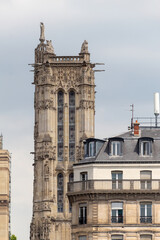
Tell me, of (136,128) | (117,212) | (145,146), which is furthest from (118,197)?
(136,128)

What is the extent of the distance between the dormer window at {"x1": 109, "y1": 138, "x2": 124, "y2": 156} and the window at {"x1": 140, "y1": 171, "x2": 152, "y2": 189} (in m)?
3.10

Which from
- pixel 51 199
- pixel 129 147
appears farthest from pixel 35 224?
pixel 129 147

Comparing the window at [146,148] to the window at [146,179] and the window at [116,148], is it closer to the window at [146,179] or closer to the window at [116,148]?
the window at [116,148]

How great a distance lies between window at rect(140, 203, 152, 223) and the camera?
347 ft

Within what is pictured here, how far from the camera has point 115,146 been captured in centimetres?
10938

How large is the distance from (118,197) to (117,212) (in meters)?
1.27

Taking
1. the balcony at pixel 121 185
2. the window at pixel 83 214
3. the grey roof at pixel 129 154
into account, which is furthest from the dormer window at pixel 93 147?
the window at pixel 83 214

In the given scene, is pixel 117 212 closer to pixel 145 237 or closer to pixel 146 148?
pixel 145 237

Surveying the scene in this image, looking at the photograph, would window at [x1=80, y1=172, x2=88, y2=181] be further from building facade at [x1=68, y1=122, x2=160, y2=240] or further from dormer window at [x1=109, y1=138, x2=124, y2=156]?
dormer window at [x1=109, y1=138, x2=124, y2=156]

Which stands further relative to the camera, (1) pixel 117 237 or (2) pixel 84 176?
(2) pixel 84 176

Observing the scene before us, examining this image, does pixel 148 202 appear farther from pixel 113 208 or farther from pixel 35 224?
pixel 35 224

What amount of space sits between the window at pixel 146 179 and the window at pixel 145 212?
59.9 inches

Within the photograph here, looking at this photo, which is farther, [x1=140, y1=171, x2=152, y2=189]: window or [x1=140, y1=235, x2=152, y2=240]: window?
[x1=140, y1=171, x2=152, y2=189]: window

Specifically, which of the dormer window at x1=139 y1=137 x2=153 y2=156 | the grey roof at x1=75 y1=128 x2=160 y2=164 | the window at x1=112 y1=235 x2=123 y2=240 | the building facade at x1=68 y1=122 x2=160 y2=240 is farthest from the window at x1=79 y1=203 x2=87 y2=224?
the dormer window at x1=139 y1=137 x2=153 y2=156
